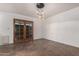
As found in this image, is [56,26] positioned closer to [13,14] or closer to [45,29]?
[45,29]

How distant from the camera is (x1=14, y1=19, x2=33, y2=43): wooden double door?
7.44 metres

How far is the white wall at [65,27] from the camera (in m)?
5.45

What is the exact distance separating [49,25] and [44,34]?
140 cm

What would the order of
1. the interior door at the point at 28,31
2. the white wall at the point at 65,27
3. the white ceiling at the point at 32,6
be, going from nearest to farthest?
the white ceiling at the point at 32,6
the white wall at the point at 65,27
the interior door at the point at 28,31

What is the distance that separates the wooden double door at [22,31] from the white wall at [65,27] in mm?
1912

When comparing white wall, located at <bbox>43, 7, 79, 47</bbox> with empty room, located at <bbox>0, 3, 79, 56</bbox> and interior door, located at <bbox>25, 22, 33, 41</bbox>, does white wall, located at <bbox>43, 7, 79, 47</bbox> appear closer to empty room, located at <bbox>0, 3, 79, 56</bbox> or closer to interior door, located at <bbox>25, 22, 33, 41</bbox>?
empty room, located at <bbox>0, 3, 79, 56</bbox>

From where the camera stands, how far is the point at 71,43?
19.2 feet

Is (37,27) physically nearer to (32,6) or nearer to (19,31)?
(19,31)

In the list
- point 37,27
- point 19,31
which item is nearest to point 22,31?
point 19,31

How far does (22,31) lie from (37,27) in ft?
7.13

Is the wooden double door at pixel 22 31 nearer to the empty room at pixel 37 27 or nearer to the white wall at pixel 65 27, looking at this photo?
the empty room at pixel 37 27

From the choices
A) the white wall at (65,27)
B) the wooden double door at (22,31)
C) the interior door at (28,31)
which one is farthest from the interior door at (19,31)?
the white wall at (65,27)

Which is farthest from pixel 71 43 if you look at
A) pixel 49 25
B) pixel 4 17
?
pixel 4 17

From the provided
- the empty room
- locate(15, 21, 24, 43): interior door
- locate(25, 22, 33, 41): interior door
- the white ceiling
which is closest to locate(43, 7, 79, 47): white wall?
the empty room
